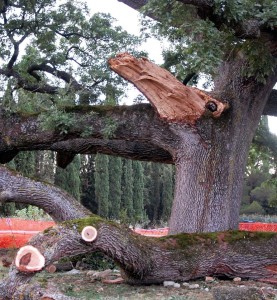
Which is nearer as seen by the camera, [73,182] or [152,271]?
[152,271]

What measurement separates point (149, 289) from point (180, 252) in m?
0.65

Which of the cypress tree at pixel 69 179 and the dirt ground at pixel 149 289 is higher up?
the cypress tree at pixel 69 179

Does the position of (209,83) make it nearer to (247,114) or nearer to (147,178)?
(247,114)

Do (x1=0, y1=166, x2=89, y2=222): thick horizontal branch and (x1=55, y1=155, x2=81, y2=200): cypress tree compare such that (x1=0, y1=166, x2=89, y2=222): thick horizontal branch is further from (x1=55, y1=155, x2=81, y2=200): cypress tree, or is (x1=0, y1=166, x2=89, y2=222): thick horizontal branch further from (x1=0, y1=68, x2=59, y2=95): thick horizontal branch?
(x1=55, y1=155, x2=81, y2=200): cypress tree

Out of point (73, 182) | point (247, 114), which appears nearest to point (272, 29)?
point (247, 114)

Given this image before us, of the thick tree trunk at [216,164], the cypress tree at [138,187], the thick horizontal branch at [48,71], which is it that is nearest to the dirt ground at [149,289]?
the thick tree trunk at [216,164]

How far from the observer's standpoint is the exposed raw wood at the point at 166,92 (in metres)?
7.99

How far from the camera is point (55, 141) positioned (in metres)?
9.18

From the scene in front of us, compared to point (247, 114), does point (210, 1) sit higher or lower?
higher

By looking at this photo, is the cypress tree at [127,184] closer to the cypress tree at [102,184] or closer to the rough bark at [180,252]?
the cypress tree at [102,184]

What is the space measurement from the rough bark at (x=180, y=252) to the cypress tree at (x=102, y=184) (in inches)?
899

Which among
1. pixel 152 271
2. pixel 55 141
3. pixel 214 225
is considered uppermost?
pixel 55 141

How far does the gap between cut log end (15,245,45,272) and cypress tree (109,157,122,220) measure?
1017 inches

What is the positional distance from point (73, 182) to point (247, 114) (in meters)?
20.3
